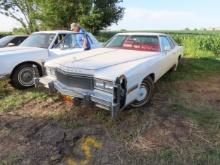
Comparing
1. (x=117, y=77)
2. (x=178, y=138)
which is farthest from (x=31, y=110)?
(x=178, y=138)

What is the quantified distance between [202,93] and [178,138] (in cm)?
268

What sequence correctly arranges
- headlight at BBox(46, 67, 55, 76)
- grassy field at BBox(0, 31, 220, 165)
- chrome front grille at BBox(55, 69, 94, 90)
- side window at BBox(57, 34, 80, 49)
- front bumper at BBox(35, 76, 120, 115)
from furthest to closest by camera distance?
side window at BBox(57, 34, 80, 49) → headlight at BBox(46, 67, 55, 76) → chrome front grille at BBox(55, 69, 94, 90) → front bumper at BBox(35, 76, 120, 115) → grassy field at BBox(0, 31, 220, 165)

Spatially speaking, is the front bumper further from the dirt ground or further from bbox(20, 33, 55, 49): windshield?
bbox(20, 33, 55, 49): windshield

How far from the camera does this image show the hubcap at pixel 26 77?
6498 millimetres

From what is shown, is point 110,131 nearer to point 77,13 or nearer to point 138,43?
point 138,43

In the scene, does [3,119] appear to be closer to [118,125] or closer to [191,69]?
[118,125]

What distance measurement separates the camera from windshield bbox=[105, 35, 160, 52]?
607 cm

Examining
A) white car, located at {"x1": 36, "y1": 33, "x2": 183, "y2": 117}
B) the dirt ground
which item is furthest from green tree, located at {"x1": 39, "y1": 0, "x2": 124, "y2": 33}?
the dirt ground

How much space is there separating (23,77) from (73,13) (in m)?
17.1

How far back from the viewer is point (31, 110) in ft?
17.2

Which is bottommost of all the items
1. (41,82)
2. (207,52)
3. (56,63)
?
(207,52)

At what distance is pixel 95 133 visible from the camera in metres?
4.21

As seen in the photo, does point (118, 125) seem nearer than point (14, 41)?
Yes

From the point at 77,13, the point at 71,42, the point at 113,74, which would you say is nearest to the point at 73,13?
the point at 77,13
